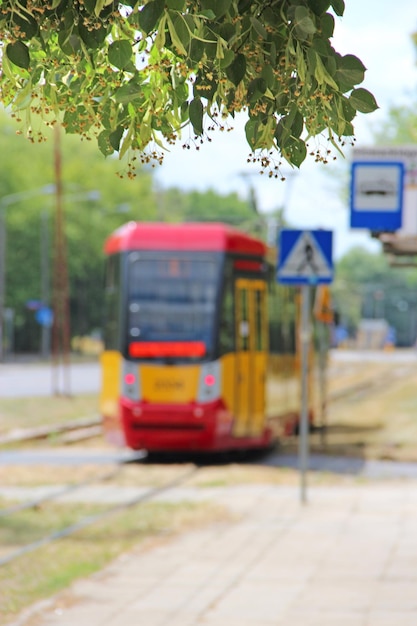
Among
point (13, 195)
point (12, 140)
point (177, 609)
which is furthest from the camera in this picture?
point (12, 140)

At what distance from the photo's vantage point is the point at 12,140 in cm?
8831

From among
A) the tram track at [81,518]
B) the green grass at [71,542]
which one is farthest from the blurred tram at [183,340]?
the green grass at [71,542]

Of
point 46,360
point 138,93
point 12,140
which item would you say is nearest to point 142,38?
point 138,93

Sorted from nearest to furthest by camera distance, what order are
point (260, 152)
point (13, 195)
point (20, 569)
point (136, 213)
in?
point (260, 152), point (20, 569), point (13, 195), point (136, 213)

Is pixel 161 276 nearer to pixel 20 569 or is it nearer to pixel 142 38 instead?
pixel 20 569

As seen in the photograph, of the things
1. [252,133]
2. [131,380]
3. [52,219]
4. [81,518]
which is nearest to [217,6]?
[252,133]

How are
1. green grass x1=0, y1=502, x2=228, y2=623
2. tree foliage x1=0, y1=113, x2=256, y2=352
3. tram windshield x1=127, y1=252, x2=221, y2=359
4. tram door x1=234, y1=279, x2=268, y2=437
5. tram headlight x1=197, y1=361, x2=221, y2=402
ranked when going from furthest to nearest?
tree foliage x1=0, y1=113, x2=256, y2=352 < tram door x1=234, y1=279, x2=268, y2=437 < tram windshield x1=127, y1=252, x2=221, y2=359 < tram headlight x1=197, y1=361, x2=221, y2=402 < green grass x1=0, y1=502, x2=228, y2=623

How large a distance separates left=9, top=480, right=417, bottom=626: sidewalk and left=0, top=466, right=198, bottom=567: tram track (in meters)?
0.91

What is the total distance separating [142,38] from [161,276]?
15.5m

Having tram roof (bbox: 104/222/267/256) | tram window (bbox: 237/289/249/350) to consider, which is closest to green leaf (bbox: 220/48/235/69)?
tram roof (bbox: 104/222/267/256)

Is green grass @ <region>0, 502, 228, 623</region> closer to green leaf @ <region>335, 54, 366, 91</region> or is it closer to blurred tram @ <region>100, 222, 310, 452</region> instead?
blurred tram @ <region>100, 222, 310, 452</region>

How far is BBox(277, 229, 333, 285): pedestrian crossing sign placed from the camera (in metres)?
14.7

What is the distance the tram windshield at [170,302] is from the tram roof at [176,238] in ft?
0.36

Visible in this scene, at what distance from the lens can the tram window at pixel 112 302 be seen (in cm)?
1955
